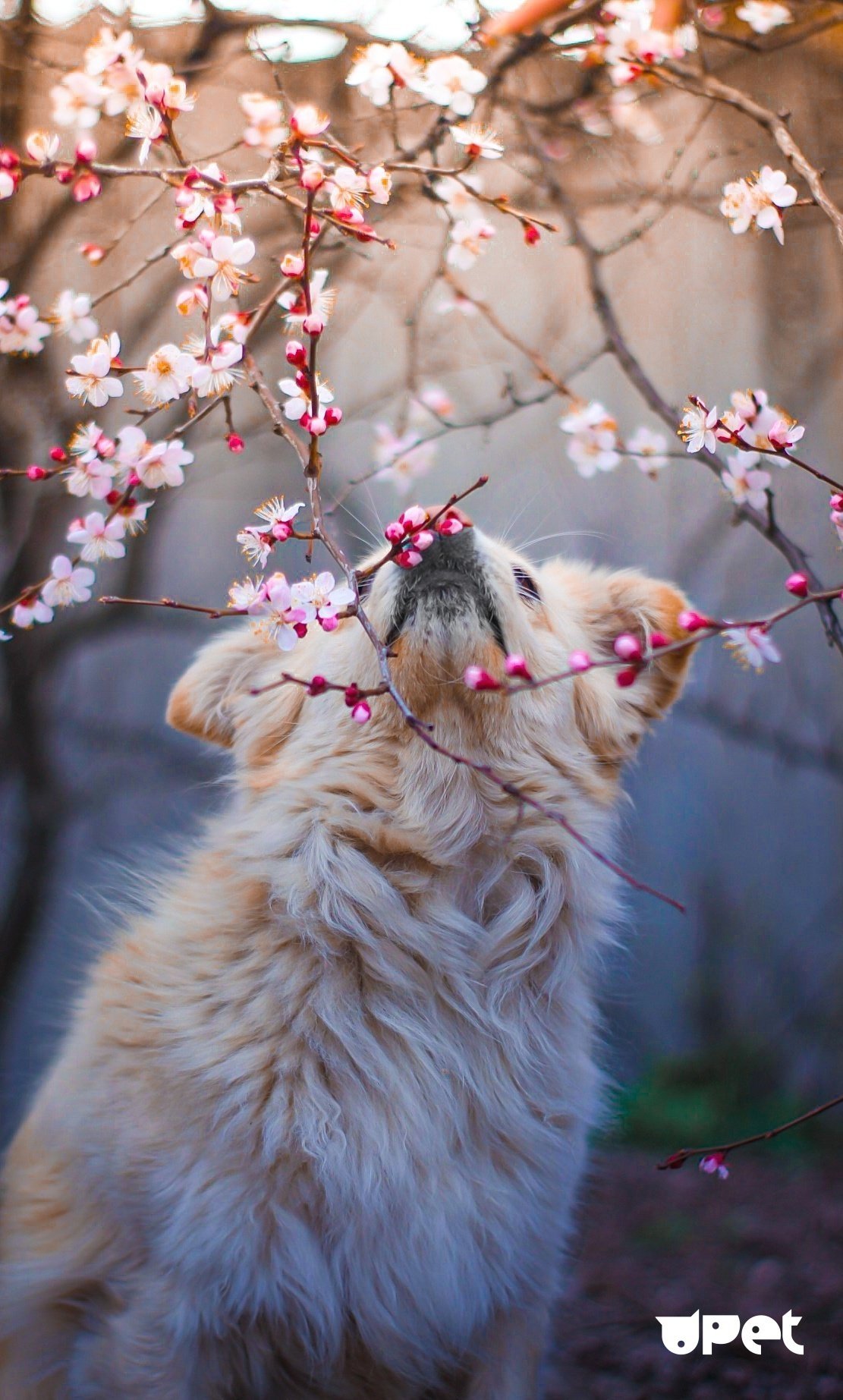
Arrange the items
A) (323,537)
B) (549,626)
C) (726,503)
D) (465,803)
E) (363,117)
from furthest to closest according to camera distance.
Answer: (726,503)
(363,117)
(549,626)
(465,803)
(323,537)

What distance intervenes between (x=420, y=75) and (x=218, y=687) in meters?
1.05

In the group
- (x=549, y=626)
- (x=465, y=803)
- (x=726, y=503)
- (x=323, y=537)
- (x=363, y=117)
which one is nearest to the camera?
(x=323, y=537)

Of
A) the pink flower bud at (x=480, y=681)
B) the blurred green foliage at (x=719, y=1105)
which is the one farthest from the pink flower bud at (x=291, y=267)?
the blurred green foliage at (x=719, y=1105)

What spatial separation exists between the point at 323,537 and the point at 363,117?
101 centimetres

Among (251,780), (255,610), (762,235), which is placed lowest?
(251,780)

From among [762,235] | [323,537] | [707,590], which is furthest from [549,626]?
[762,235]

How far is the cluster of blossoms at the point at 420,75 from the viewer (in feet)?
5.11

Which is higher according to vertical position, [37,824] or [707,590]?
[707,590]

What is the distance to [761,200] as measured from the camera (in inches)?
56.8

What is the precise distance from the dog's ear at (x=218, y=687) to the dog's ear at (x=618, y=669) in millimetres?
489

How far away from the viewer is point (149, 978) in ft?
4.38

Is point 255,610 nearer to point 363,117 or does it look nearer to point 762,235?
point 363,117

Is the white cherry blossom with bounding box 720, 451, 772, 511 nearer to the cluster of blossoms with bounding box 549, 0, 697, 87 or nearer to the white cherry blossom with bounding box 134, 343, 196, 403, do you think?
the cluster of blossoms with bounding box 549, 0, 697, 87

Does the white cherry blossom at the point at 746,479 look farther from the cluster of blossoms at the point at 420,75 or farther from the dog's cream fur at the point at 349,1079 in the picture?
the cluster of blossoms at the point at 420,75
